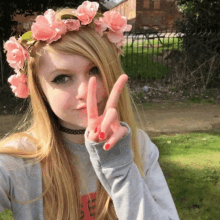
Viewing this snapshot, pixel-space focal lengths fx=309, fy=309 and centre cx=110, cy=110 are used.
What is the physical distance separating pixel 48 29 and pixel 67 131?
1.74 feet

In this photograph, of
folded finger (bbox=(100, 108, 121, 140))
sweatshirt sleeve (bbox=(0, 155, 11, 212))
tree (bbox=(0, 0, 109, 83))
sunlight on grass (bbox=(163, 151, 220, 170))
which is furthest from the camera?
tree (bbox=(0, 0, 109, 83))

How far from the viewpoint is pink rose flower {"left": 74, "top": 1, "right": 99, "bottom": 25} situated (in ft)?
4.93

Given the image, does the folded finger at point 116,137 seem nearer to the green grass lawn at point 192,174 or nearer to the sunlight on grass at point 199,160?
the green grass lawn at point 192,174

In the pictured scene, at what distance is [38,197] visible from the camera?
1.48 metres

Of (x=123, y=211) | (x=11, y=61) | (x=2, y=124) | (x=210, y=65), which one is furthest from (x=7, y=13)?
(x=123, y=211)

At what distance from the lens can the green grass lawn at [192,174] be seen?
2.95 meters

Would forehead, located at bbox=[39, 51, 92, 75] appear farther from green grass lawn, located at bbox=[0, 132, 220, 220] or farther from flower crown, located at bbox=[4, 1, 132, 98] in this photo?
green grass lawn, located at bbox=[0, 132, 220, 220]

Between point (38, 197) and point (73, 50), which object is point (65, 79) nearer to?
point (73, 50)

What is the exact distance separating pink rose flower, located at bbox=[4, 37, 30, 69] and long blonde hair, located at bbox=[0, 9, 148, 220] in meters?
0.04

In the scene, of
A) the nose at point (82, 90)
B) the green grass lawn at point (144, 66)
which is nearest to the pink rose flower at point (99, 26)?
the nose at point (82, 90)

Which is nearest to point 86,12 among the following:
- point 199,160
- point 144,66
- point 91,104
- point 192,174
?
point 91,104

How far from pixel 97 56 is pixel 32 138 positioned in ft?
1.81

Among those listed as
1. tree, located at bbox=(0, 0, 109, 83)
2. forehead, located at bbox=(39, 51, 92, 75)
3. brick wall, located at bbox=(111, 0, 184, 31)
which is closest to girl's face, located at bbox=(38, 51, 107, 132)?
forehead, located at bbox=(39, 51, 92, 75)

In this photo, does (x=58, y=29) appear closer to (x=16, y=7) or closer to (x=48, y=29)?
(x=48, y=29)
